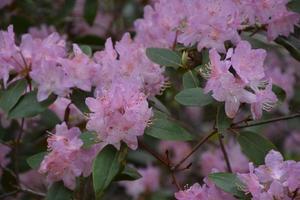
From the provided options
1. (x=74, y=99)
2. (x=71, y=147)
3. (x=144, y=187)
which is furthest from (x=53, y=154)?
(x=144, y=187)

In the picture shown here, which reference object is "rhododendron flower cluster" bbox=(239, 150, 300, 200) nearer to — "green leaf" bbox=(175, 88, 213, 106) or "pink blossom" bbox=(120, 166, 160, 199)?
"green leaf" bbox=(175, 88, 213, 106)

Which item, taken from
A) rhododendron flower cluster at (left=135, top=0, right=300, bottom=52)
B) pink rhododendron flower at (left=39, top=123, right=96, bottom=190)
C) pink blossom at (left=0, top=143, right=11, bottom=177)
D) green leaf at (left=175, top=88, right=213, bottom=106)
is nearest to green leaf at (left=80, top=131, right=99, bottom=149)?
pink rhododendron flower at (left=39, top=123, right=96, bottom=190)

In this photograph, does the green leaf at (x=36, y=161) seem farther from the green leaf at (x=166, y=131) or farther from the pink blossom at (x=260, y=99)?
the pink blossom at (x=260, y=99)

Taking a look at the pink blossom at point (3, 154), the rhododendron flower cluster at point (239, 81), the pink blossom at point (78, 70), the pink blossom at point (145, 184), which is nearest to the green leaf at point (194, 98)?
the rhododendron flower cluster at point (239, 81)

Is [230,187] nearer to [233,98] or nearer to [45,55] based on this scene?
[233,98]

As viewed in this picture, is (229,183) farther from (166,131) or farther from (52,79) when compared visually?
(52,79)

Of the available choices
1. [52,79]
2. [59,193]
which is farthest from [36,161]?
[52,79]
